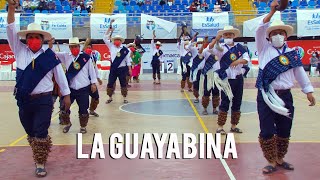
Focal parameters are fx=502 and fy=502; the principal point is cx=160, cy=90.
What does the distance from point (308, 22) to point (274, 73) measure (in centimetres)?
2505

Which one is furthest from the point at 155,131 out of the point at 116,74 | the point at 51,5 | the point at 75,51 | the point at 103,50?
the point at 51,5

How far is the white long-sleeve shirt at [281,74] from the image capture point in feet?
22.9

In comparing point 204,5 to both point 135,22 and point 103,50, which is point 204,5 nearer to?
point 135,22

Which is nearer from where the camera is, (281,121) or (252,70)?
(281,121)

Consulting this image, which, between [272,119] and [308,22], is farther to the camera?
[308,22]

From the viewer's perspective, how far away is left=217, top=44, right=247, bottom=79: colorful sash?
32.3 ft

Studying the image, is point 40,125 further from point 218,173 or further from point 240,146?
point 240,146

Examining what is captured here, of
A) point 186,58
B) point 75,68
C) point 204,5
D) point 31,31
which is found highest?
point 204,5

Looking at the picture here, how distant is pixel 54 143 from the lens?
9367 mm

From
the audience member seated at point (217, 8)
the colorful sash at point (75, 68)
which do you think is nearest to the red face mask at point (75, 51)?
the colorful sash at point (75, 68)

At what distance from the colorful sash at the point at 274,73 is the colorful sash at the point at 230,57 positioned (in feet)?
9.05

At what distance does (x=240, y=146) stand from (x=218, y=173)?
1.97m

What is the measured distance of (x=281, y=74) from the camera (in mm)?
6977

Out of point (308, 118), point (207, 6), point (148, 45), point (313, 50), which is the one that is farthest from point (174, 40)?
point (308, 118)
